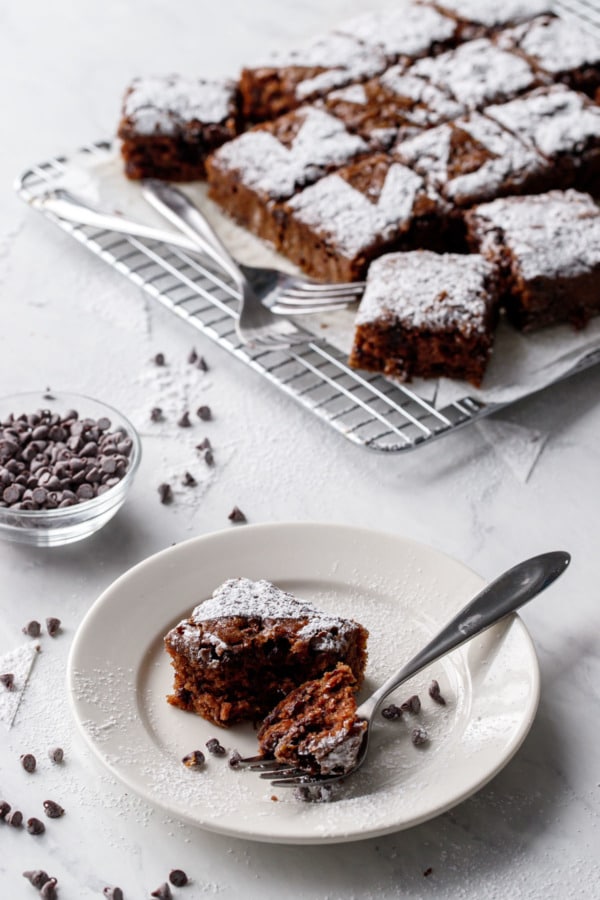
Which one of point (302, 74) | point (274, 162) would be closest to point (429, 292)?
point (274, 162)

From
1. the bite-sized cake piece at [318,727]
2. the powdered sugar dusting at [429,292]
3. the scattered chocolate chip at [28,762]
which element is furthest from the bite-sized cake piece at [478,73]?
the scattered chocolate chip at [28,762]

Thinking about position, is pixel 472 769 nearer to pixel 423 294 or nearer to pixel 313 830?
pixel 313 830

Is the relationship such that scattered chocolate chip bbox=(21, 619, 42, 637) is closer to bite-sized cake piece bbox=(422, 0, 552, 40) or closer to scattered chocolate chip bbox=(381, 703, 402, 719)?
scattered chocolate chip bbox=(381, 703, 402, 719)

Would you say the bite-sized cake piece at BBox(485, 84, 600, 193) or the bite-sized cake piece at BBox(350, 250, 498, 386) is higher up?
the bite-sized cake piece at BBox(485, 84, 600, 193)

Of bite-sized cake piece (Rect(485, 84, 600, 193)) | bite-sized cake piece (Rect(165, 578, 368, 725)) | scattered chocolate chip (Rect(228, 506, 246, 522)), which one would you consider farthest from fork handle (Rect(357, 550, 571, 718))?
bite-sized cake piece (Rect(485, 84, 600, 193))

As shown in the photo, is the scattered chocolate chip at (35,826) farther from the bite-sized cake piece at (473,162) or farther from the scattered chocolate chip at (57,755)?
the bite-sized cake piece at (473,162)

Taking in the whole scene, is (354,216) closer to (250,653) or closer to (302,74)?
(302,74)

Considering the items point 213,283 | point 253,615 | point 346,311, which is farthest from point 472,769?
point 213,283
